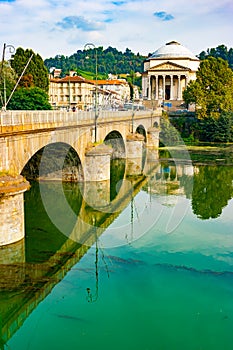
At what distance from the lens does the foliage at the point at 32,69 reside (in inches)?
2114

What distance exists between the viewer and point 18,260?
620 inches

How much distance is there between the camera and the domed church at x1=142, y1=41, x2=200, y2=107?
282 ft

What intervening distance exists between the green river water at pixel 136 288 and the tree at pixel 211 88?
3513 cm

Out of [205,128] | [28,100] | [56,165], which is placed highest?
[28,100]

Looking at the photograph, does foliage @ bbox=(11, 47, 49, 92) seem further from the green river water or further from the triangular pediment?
the triangular pediment

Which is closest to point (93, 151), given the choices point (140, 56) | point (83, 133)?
point (83, 133)

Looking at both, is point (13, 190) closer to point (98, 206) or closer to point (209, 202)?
point (98, 206)

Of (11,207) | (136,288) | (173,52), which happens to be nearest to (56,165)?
(11,207)

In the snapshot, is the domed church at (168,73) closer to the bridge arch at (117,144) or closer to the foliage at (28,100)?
the foliage at (28,100)

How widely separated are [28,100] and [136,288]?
3324cm

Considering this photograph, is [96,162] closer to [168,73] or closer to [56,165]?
[56,165]

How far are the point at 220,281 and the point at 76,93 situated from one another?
2399 inches

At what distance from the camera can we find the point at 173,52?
91750 mm

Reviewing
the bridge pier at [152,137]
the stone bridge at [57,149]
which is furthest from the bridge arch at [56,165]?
the bridge pier at [152,137]
